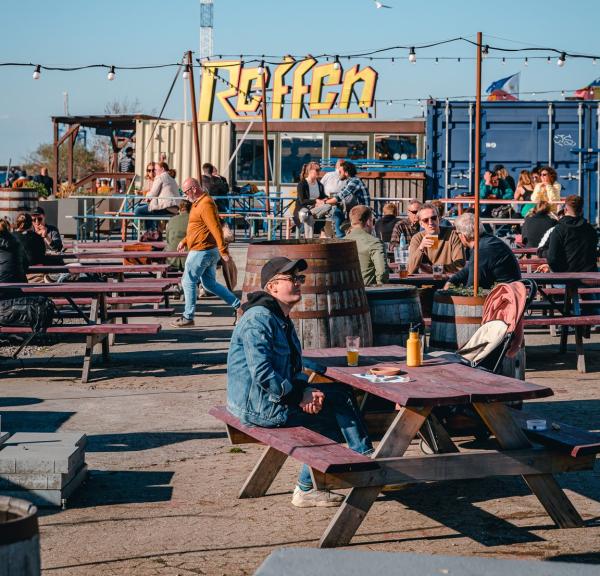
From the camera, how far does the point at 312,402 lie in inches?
222

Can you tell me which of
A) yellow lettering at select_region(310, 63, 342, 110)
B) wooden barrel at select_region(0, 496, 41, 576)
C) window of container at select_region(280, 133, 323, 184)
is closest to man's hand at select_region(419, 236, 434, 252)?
wooden barrel at select_region(0, 496, 41, 576)

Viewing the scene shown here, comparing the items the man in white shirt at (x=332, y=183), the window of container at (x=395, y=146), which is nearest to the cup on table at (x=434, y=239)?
the man in white shirt at (x=332, y=183)

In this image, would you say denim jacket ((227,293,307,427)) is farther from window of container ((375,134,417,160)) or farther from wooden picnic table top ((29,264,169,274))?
window of container ((375,134,417,160))

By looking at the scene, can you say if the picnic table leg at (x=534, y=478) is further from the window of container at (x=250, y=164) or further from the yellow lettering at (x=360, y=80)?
the yellow lettering at (x=360, y=80)

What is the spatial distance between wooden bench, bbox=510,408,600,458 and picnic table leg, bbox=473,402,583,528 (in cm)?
14

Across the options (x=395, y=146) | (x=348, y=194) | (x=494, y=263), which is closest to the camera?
(x=494, y=263)

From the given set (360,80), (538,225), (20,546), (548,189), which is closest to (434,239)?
(538,225)

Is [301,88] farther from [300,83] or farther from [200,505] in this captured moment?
[200,505]

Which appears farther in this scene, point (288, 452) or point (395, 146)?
point (395, 146)

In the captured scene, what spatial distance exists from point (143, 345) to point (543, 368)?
4.15 metres

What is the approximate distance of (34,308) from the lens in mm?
10023

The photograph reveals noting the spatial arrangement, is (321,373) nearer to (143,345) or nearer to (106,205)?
(143,345)

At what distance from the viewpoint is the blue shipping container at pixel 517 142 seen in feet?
74.3

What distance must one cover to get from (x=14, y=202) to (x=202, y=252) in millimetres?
13644
